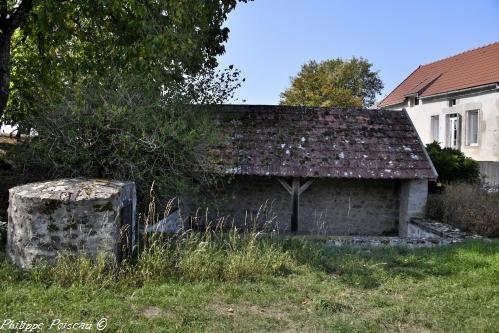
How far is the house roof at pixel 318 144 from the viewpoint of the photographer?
11984 mm

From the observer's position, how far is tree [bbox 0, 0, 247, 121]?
360 inches

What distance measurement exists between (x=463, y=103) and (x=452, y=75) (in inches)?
106

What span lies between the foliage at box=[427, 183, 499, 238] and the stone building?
0.49 m

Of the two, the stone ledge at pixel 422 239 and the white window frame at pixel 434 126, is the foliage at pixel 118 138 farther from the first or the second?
the white window frame at pixel 434 126

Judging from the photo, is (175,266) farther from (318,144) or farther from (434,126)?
(434,126)

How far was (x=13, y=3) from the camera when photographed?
1110 centimetres

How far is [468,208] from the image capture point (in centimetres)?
1112

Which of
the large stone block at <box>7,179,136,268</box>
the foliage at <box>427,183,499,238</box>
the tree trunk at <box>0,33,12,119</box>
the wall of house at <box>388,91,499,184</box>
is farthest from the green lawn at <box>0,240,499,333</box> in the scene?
the wall of house at <box>388,91,499,184</box>

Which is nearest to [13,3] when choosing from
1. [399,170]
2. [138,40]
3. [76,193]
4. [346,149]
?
[138,40]

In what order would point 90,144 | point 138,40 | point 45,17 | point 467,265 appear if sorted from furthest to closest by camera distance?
1. point 138,40
2. point 45,17
3. point 90,144
4. point 467,265

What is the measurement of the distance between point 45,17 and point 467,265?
860 centimetres

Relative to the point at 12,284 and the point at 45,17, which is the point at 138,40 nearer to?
the point at 45,17

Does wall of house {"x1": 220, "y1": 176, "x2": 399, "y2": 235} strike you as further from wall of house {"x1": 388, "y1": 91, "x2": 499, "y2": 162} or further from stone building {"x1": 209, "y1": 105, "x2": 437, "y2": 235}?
wall of house {"x1": 388, "y1": 91, "x2": 499, "y2": 162}

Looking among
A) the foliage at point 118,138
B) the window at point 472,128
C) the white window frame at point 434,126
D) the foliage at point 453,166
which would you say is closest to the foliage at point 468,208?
the foliage at point 453,166
